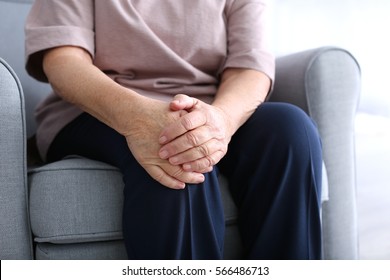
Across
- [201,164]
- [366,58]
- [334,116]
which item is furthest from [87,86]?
[366,58]

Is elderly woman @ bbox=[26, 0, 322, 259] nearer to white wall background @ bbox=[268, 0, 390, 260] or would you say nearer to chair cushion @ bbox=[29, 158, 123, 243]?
chair cushion @ bbox=[29, 158, 123, 243]

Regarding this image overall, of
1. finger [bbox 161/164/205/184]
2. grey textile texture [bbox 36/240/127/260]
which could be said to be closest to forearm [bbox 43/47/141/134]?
finger [bbox 161/164/205/184]

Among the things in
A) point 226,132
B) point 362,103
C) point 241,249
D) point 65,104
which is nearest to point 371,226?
point 362,103

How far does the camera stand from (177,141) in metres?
0.69

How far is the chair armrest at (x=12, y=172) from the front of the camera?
759 millimetres

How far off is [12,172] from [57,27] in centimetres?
29

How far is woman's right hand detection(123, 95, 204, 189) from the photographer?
27.3 inches

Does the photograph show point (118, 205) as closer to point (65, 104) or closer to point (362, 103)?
point (65, 104)

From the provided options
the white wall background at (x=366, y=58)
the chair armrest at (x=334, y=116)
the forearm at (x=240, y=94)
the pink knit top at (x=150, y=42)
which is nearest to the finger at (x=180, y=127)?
the forearm at (x=240, y=94)

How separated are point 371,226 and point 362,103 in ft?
1.66

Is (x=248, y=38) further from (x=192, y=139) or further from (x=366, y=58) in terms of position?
(x=366, y=58)

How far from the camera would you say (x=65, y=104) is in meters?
0.96

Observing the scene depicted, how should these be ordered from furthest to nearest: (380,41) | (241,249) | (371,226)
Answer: (380,41) < (371,226) < (241,249)

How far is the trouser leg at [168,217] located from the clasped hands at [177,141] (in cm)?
2
